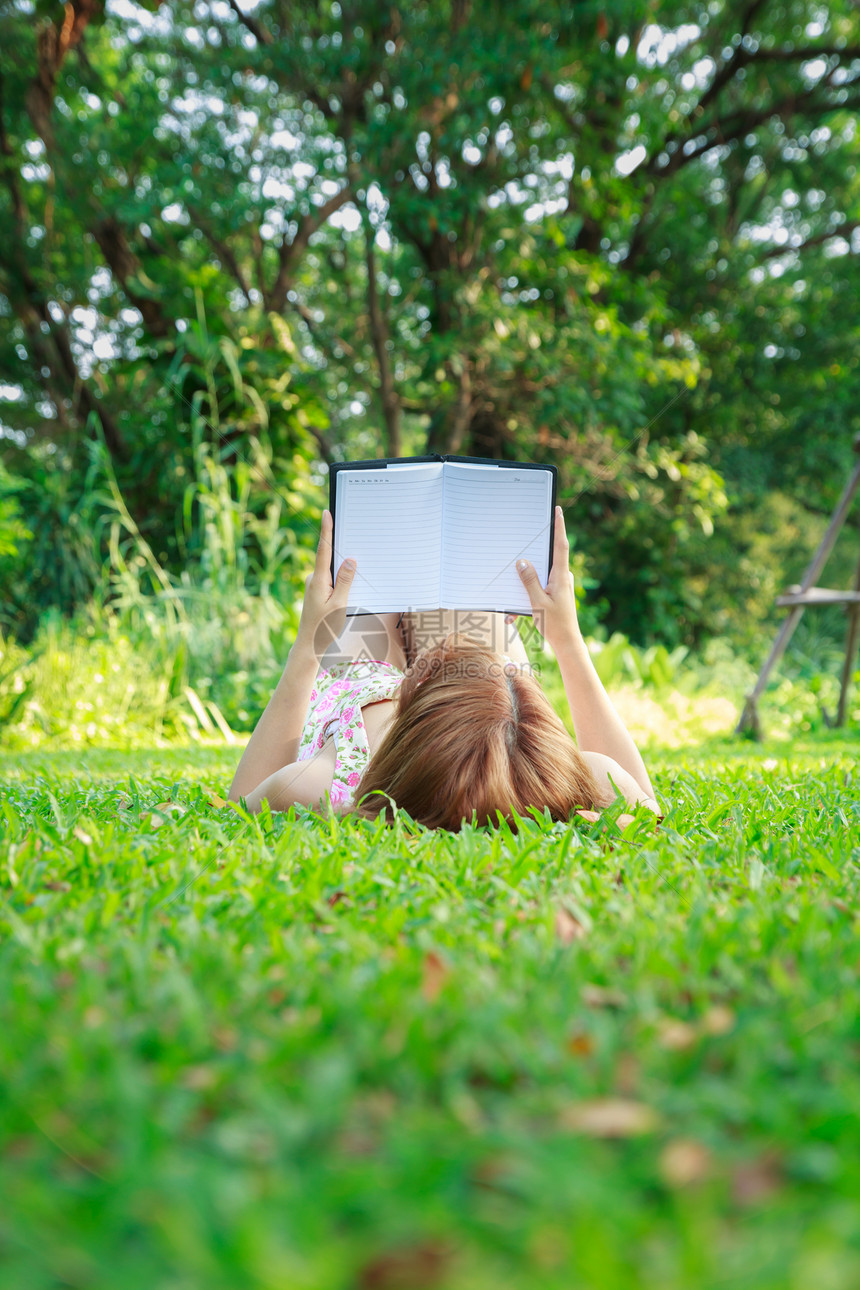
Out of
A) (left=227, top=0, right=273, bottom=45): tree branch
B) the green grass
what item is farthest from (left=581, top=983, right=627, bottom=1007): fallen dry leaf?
(left=227, top=0, right=273, bottom=45): tree branch

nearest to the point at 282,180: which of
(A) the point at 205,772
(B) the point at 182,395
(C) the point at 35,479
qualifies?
(B) the point at 182,395

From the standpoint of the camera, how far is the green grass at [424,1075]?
67cm

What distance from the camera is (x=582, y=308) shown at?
8000mm

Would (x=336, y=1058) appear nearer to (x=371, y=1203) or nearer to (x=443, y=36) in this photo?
(x=371, y=1203)

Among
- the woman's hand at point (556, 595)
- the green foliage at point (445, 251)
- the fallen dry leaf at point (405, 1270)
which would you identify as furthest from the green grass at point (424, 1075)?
the green foliage at point (445, 251)

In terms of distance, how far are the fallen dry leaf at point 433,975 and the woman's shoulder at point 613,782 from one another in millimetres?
1163

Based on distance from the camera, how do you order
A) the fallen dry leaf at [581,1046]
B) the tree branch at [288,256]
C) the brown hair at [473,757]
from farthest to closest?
the tree branch at [288,256], the brown hair at [473,757], the fallen dry leaf at [581,1046]

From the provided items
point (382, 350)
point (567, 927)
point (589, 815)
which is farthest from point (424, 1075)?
point (382, 350)

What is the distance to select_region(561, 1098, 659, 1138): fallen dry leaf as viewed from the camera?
32.1 inches

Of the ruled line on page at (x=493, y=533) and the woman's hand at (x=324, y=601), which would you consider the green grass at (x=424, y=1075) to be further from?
the ruled line on page at (x=493, y=533)

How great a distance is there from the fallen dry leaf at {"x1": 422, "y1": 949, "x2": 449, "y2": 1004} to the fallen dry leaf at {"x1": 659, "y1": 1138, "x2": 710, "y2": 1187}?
13.7 inches

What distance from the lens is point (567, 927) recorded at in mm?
1372

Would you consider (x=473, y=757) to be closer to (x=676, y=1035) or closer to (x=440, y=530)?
(x=440, y=530)

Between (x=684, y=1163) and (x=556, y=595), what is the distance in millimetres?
1842
